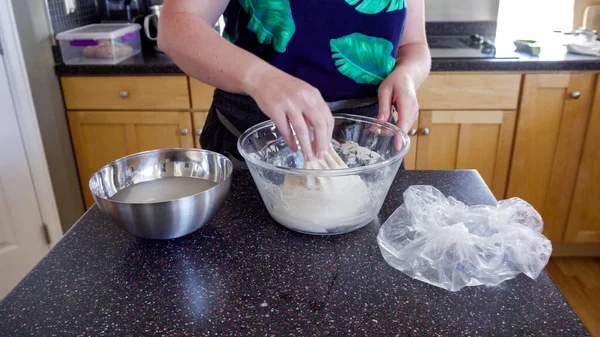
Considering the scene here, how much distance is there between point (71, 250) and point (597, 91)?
1615 millimetres

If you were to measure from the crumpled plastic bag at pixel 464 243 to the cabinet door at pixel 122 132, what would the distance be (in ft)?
3.91

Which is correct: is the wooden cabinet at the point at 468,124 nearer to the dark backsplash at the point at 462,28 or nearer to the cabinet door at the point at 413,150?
the cabinet door at the point at 413,150

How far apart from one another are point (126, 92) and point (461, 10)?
1.34 meters

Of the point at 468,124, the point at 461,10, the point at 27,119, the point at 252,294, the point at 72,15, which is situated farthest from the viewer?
the point at 461,10

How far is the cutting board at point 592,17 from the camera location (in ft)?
6.03

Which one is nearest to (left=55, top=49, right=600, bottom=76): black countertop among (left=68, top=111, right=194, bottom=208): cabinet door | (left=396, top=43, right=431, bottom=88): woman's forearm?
(left=68, top=111, right=194, bottom=208): cabinet door

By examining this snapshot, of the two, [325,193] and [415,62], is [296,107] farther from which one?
[415,62]

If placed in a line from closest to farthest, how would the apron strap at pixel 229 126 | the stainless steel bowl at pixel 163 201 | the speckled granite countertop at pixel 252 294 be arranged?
the speckled granite countertop at pixel 252 294 → the stainless steel bowl at pixel 163 201 → the apron strap at pixel 229 126

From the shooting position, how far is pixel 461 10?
1.92m

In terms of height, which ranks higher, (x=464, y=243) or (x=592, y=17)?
(x=592, y=17)

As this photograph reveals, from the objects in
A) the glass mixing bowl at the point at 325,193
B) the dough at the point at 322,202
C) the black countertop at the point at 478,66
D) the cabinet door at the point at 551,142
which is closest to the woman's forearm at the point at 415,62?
the glass mixing bowl at the point at 325,193

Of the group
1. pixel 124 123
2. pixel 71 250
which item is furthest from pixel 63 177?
pixel 71 250

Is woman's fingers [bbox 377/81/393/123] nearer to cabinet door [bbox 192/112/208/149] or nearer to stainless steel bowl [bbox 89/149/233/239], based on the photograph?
stainless steel bowl [bbox 89/149/233/239]

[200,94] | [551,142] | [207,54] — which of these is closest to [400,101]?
[207,54]
